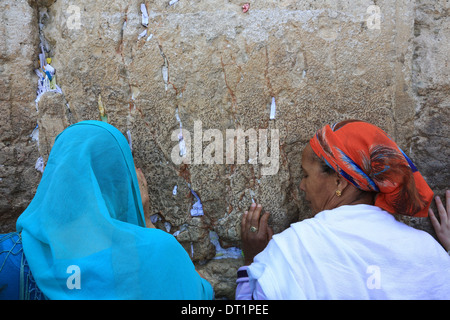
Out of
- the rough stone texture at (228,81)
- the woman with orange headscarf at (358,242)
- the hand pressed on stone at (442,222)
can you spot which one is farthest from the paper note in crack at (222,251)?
the hand pressed on stone at (442,222)

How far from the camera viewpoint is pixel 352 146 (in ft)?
5.06

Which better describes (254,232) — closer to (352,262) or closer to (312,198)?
(312,198)

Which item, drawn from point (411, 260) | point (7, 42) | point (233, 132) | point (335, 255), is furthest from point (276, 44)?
point (7, 42)

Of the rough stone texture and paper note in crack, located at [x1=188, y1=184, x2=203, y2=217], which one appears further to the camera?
paper note in crack, located at [x1=188, y1=184, x2=203, y2=217]

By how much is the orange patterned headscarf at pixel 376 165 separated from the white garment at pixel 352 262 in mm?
107

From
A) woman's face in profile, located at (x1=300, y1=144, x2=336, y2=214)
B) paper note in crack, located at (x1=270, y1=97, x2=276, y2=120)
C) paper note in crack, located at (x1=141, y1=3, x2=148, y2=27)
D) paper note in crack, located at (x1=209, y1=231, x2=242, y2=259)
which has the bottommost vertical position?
paper note in crack, located at (x1=209, y1=231, x2=242, y2=259)

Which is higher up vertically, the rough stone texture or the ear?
the rough stone texture

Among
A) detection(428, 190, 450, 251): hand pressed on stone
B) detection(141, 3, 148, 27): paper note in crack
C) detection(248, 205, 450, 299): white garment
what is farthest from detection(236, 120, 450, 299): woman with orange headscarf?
detection(141, 3, 148, 27): paper note in crack

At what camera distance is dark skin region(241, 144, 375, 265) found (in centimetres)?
164

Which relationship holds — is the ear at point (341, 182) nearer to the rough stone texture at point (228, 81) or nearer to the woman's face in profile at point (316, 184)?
the woman's face in profile at point (316, 184)

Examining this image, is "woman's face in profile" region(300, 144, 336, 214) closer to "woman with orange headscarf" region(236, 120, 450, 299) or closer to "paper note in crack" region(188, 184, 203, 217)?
"woman with orange headscarf" region(236, 120, 450, 299)

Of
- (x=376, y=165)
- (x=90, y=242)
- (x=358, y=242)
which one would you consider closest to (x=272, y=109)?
(x=376, y=165)

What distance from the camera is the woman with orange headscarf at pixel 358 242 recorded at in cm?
145

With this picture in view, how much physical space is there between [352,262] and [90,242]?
3.19ft
